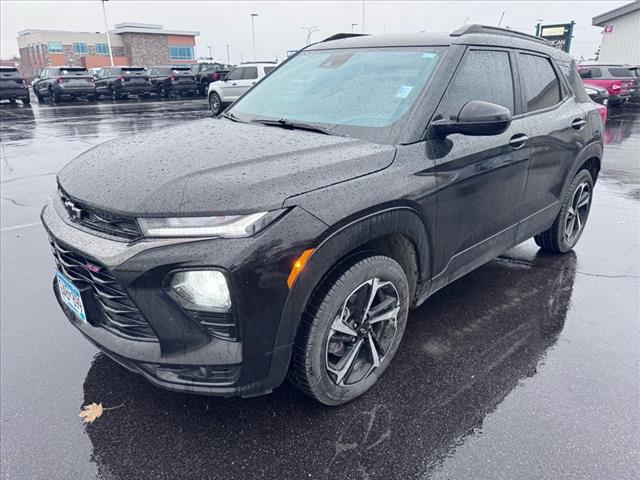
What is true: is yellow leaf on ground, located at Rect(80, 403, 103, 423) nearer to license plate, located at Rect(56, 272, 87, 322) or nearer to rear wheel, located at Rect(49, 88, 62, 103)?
license plate, located at Rect(56, 272, 87, 322)

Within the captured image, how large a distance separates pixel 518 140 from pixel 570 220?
5.67 feet

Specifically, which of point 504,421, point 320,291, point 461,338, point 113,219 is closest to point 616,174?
point 461,338

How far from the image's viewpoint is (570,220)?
14.9ft

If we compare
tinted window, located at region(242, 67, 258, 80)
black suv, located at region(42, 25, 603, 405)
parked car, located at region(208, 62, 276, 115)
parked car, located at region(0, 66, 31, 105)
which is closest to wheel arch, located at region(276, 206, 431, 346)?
black suv, located at region(42, 25, 603, 405)

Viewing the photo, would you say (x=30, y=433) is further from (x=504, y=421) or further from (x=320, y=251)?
(x=504, y=421)

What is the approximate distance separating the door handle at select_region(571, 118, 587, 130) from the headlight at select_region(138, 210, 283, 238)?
3181 millimetres

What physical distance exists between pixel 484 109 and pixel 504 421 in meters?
1.63

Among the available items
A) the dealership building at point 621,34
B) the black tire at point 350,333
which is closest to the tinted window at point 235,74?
the black tire at point 350,333

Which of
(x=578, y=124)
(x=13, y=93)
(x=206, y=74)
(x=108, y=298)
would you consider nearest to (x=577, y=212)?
(x=578, y=124)

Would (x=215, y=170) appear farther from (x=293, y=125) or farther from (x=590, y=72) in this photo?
(x=590, y=72)

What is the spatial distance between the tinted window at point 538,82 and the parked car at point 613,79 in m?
18.7

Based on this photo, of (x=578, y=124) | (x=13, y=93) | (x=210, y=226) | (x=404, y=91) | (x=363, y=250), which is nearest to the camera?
(x=210, y=226)

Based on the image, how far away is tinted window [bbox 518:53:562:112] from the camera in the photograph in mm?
3529

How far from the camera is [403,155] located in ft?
8.20
